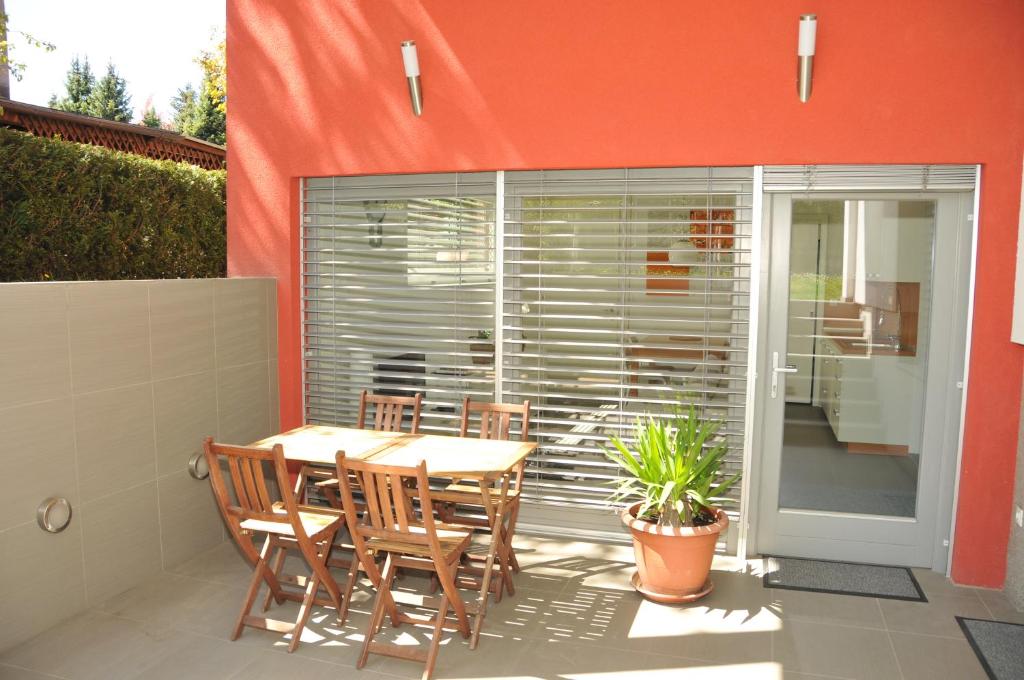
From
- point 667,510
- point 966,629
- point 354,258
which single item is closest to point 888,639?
point 966,629

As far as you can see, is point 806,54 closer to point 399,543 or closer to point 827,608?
point 827,608

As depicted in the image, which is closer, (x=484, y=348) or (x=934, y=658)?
(x=934, y=658)

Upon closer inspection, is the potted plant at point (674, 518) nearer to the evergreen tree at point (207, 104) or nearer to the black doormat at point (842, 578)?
the black doormat at point (842, 578)

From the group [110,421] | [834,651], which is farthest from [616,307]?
[110,421]

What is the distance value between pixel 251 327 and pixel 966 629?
179 inches

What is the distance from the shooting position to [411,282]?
5.57 metres

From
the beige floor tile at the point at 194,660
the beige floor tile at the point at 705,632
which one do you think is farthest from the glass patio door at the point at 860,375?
the beige floor tile at the point at 194,660

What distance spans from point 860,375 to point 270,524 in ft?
11.4

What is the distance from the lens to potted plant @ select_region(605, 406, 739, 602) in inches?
168

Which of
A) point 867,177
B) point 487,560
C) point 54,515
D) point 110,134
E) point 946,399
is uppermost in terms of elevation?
point 110,134

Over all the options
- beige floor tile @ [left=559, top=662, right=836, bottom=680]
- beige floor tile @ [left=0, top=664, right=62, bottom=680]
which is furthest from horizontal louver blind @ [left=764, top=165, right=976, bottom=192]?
beige floor tile @ [left=0, top=664, right=62, bottom=680]

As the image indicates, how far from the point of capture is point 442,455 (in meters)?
4.14

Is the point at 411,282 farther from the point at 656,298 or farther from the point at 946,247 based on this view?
the point at 946,247

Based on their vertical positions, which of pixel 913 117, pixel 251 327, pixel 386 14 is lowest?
pixel 251 327
